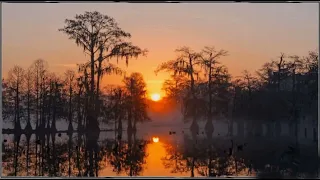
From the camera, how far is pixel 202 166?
17.3 meters

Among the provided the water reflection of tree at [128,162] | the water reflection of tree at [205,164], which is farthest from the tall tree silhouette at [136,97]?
the water reflection of tree at [205,164]

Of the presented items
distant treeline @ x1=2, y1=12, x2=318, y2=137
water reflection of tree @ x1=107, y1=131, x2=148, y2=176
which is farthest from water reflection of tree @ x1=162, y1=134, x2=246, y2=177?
distant treeline @ x1=2, y1=12, x2=318, y2=137

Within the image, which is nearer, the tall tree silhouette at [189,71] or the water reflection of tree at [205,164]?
the water reflection of tree at [205,164]

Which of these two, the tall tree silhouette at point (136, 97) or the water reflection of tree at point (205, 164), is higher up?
the tall tree silhouette at point (136, 97)

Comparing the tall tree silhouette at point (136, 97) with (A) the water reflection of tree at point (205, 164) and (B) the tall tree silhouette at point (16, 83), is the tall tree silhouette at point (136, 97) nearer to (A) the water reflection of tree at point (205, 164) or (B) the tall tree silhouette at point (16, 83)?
(B) the tall tree silhouette at point (16, 83)

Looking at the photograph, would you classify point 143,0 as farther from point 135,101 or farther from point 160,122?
point 160,122

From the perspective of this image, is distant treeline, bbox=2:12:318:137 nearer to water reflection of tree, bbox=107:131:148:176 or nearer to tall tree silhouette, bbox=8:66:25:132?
tall tree silhouette, bbox=8:66:25:132

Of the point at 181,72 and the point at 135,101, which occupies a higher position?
the point at 181,72

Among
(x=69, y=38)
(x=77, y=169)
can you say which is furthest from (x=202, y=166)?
(x=69, y=38)

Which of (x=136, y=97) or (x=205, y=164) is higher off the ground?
(x=136, y=97)

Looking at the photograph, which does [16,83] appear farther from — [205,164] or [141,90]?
[205,164]

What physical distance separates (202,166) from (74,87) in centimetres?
3894

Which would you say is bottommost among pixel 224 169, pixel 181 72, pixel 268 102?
pixel 224 169

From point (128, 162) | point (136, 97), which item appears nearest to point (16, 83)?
point (136, 97)
